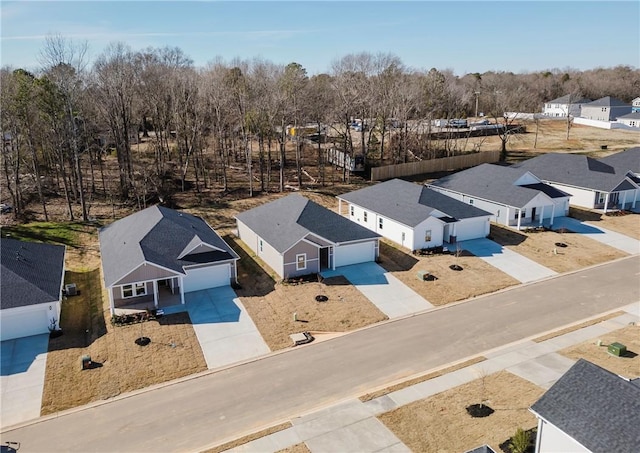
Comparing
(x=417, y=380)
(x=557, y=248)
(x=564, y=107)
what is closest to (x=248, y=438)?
(x=417, y=380)

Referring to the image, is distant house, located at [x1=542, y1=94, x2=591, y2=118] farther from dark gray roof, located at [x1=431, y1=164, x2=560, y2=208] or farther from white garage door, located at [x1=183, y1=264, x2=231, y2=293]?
white garage door, located at [x1=183, y1=264, x2=231, y2=293]

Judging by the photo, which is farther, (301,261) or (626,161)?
(626,161)

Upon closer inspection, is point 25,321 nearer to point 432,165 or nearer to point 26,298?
point 26,298

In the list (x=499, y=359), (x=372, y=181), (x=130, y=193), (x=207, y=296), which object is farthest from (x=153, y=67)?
(x=499, y=359)

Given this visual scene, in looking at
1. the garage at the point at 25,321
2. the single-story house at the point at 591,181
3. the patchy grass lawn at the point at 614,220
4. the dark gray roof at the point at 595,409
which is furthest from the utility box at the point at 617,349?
the garage at the point at 25,321

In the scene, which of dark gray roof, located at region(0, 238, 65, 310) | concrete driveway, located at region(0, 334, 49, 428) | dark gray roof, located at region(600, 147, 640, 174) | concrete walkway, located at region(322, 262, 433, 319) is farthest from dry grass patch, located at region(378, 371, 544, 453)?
dark gray roof, located at region(600, 147, 640, 174)

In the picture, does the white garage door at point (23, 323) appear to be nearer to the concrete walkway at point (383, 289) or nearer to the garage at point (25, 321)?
the garage at point (25, 321)
